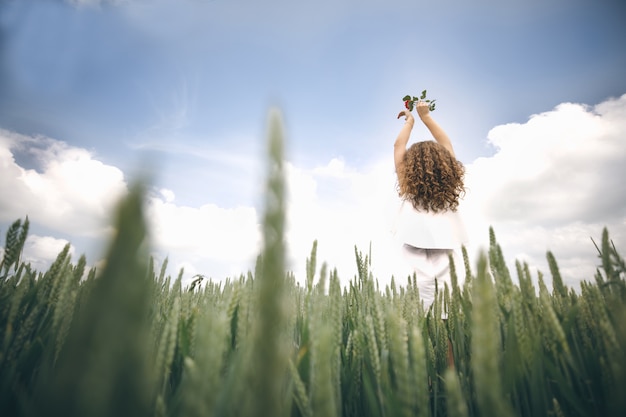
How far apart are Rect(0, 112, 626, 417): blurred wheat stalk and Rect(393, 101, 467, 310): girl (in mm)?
1929

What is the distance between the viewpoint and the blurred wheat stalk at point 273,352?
0.33 meters

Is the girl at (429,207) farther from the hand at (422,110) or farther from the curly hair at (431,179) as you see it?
the hand at (422,110)

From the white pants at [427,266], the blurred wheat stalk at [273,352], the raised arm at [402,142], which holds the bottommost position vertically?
the blurred wheat stalk at [273,352]

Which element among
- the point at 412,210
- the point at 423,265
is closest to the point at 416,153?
the point at 412,210

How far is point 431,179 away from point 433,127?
1.38 meters

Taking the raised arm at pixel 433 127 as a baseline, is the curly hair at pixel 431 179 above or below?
below

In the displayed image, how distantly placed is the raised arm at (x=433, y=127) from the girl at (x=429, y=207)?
8cm

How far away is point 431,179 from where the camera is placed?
14.0ft

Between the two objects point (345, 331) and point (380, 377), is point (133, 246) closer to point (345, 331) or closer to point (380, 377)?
point (380, 377)

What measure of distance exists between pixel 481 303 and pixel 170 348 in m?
0.76

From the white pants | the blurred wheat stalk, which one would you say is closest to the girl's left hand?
the white pants

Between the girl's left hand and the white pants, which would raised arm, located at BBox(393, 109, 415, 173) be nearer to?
the girl's left hand

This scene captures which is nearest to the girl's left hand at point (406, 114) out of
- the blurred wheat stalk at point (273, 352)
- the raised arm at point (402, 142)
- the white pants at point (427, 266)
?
the raised arm at point (402, 142)

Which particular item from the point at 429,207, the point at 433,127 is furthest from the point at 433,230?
the point at 433,127
